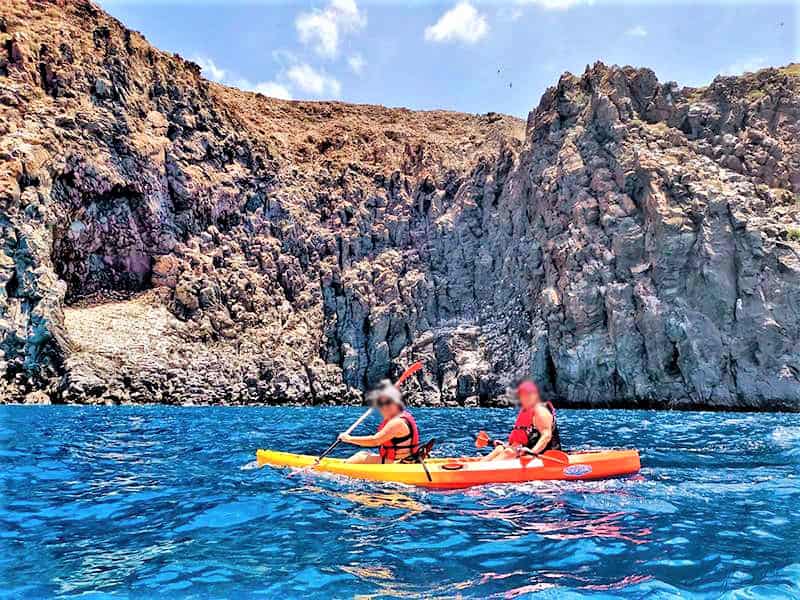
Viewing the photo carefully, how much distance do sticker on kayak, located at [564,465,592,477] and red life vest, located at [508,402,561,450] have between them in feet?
1.47

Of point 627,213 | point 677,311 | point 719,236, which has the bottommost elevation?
point 677,311

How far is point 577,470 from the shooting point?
34.5 feet

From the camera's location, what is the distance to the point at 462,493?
386 inches

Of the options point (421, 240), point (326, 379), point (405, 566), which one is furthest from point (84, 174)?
point (405, 566)

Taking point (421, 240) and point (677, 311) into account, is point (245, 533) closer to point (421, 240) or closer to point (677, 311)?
point (677, 311)

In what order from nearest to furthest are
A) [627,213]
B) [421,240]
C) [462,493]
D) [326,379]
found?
[462,493], [627,213], [326,379], [421,240]

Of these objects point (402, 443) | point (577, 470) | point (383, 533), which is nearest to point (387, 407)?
point (402, 443)

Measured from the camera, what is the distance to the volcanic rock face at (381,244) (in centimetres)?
4584

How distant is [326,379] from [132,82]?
3903cm

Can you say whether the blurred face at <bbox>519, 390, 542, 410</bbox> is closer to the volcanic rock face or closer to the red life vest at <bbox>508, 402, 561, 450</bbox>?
the red life vest at <bbox>508, 402, 561, 450</bbox>

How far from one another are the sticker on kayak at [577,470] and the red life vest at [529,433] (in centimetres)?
45

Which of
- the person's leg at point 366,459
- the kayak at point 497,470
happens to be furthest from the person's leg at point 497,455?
the person's leg at point 366,459

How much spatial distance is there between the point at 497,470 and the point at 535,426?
1.13 m

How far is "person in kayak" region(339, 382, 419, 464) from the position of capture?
1055 centimetres
